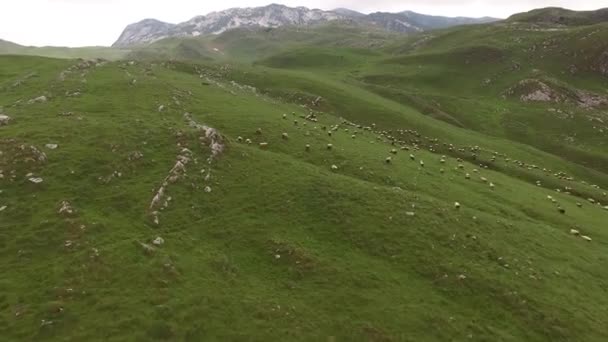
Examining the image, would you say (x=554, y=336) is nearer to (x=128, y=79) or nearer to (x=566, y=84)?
(x=128, y=79)

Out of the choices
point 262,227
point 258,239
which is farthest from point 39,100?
point 258,239

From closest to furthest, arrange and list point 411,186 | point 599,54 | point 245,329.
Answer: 1. point 245,329
2. point 411,186
3. point 599,54

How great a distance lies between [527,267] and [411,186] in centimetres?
1331

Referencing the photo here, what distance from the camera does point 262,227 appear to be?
109 ft

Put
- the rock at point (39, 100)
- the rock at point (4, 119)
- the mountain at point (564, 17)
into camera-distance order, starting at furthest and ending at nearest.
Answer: the mountain at point (564, 17), the rock at point (39, 100), the rock at point (4, 119)

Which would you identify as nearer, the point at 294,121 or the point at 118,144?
the point at 118,144

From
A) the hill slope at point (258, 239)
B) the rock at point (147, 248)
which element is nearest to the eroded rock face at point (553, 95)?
the hill slope at point (258, 239)

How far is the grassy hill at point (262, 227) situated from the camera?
2578cm

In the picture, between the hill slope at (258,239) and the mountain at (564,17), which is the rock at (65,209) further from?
the mountain at (564,17)

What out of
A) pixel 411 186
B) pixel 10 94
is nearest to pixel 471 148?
pixel 411 186

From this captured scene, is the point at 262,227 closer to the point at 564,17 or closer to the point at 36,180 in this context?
the point at 36,180

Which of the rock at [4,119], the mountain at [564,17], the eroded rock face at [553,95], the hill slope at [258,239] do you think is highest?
the mountain at [564,17]

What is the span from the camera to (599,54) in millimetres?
109188

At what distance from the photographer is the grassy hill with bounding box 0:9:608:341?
2578 cm
